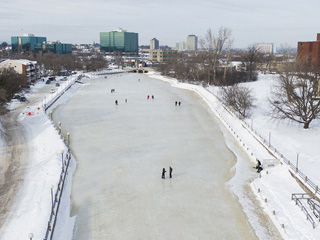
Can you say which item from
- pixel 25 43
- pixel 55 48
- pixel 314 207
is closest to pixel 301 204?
pixel 314 207

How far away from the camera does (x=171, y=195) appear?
47.3 ft

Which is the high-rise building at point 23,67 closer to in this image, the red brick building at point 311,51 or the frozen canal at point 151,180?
the frozen canal at point 151,180

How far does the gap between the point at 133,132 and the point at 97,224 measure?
1345cm

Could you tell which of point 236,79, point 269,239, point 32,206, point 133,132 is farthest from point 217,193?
point 236,79

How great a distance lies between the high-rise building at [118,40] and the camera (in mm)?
193500

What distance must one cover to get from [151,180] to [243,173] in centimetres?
495

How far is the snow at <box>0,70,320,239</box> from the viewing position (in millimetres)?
11766

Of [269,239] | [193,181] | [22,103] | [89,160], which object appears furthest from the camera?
[22,103]

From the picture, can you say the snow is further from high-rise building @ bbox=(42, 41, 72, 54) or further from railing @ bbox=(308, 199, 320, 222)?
high-rise building @ bbox=(42, 41, 72, 54)

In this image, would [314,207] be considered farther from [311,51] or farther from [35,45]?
[35,45]

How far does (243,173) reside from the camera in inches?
677

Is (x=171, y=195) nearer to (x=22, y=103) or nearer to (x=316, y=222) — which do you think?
(x=316, y=222)

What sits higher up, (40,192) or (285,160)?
(285,160)

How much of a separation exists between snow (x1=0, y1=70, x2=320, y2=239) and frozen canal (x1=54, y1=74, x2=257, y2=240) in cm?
73
